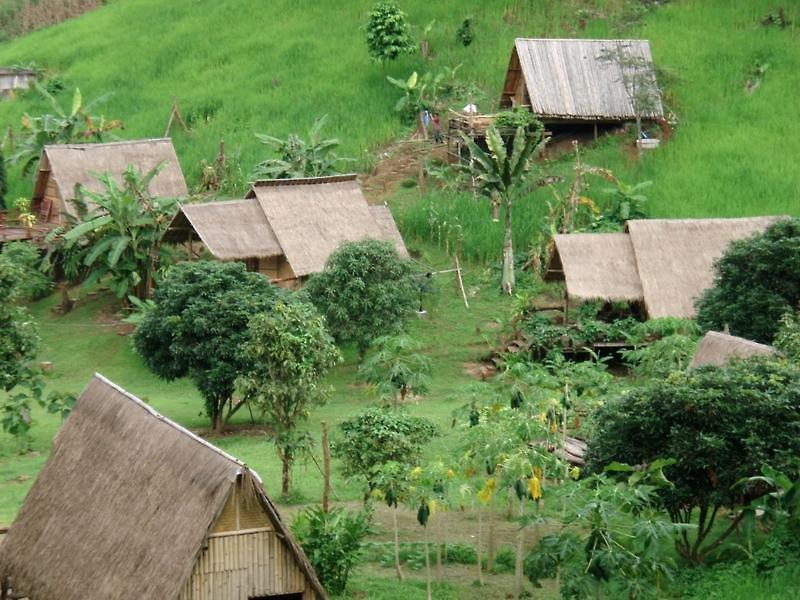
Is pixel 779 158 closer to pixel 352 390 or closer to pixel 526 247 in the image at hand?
pixel 526 247

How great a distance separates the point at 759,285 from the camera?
25188 millimetres

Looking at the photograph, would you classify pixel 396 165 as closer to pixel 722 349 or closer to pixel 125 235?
pixel 125 235

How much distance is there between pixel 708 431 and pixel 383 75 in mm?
25444

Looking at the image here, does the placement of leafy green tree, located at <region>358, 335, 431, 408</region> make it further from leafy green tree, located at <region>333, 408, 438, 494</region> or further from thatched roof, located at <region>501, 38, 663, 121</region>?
thatched roof, located at <region>501, 38, 663, 121</region>

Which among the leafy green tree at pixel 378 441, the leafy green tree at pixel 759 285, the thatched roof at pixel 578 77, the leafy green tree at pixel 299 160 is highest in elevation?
the thatched roof at pixel 578 77

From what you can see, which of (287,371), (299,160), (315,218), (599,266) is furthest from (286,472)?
(299,160)

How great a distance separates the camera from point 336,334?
90.1 feet

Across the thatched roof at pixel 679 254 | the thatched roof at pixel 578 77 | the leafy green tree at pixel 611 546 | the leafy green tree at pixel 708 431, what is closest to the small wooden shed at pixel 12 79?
the thatched roof at pixel 578 77

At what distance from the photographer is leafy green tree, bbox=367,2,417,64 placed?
4097cm

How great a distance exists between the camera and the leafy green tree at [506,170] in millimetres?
31141

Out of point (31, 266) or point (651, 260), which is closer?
point (651, 260)

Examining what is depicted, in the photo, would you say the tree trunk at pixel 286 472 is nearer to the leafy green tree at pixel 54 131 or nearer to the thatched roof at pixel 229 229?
the thatched roof at pixel 229 229

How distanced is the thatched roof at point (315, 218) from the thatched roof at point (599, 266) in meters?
3.98

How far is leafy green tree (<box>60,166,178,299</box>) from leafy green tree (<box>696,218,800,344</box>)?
1120cm
